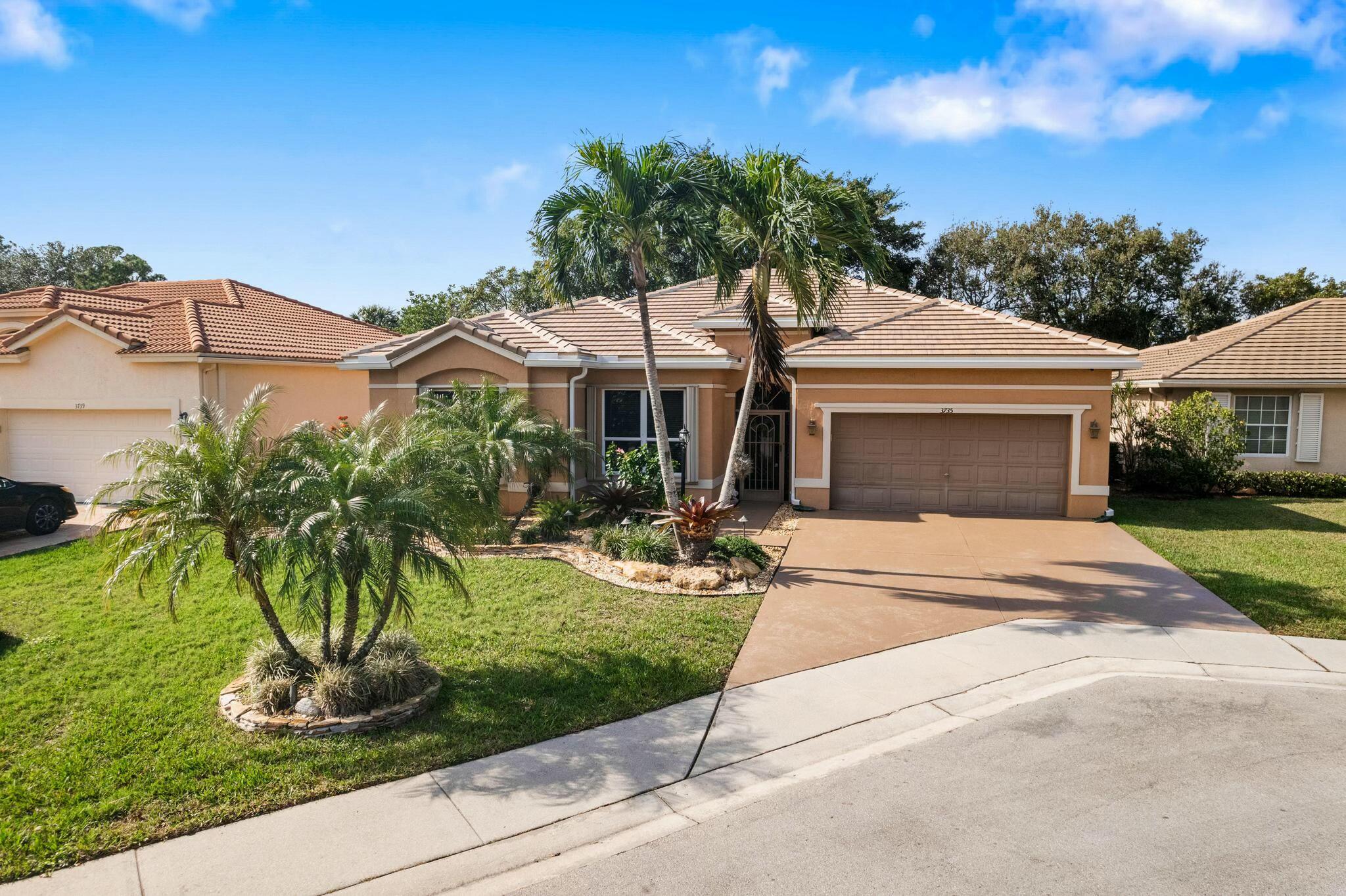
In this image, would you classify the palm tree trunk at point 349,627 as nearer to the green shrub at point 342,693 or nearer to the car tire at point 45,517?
the green shrub at point 342,693

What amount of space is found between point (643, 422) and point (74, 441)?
13.3 meters

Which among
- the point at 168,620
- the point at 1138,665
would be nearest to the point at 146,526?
the point at 168,620

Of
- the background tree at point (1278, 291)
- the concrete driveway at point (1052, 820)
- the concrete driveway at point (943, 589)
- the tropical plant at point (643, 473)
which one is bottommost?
the concrete driveway at point (1052, 820)

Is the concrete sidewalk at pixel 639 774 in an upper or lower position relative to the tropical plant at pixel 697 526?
lower

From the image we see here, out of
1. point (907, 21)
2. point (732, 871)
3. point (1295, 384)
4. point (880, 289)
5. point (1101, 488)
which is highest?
point (907, 21)

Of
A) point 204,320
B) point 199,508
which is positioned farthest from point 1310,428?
point 204,320

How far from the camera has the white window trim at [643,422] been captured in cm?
1688

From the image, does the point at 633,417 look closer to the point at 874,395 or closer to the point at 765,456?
the point at 765,456

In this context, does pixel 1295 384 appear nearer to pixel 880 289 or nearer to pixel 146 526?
pixel 880 289

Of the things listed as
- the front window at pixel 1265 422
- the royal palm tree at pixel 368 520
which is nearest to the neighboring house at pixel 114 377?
Result: the royal palm tree at pixel 368 520

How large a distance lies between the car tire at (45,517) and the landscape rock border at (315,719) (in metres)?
10.2

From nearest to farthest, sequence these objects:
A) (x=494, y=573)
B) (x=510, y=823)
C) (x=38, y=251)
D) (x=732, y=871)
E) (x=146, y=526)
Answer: (x=732, y=871) < (x=510, y=823) < (x=146, y=526) < (x=494, y=573) < (x=38, y=251)

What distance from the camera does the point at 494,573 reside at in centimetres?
1151

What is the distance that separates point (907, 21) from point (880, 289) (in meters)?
7.51
